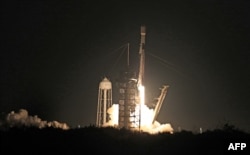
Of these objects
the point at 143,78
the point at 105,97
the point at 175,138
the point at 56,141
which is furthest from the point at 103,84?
the point at 56,141

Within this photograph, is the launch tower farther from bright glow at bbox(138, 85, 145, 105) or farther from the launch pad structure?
bright glow at bbox(138, 85, 145, 105)

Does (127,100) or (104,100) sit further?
(104,100)

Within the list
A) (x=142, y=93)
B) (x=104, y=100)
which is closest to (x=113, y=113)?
(x=104, y=100)

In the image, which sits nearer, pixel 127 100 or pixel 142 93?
pixel 127 100

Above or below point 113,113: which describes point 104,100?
above

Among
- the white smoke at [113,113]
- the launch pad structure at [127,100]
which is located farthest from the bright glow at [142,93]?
the white smoke at [113,113]

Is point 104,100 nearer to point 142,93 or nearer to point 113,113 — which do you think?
point 113,113

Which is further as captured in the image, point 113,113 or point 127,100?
point 113,113

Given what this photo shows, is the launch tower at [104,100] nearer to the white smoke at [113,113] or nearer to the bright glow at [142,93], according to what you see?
the white smoke at [113,113]

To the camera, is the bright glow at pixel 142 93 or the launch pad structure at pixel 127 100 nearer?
the launch pad structure at pixel 127 100

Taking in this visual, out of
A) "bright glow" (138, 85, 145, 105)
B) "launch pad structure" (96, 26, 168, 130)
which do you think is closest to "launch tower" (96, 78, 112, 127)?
"launch pad structure" (96, 26, 168, 130)

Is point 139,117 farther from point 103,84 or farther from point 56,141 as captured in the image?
point 56,141

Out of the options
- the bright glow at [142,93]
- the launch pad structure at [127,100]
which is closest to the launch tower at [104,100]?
the launch pad structure at [127,100]

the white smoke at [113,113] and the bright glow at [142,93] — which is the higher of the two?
the bright glow at [142,93]
